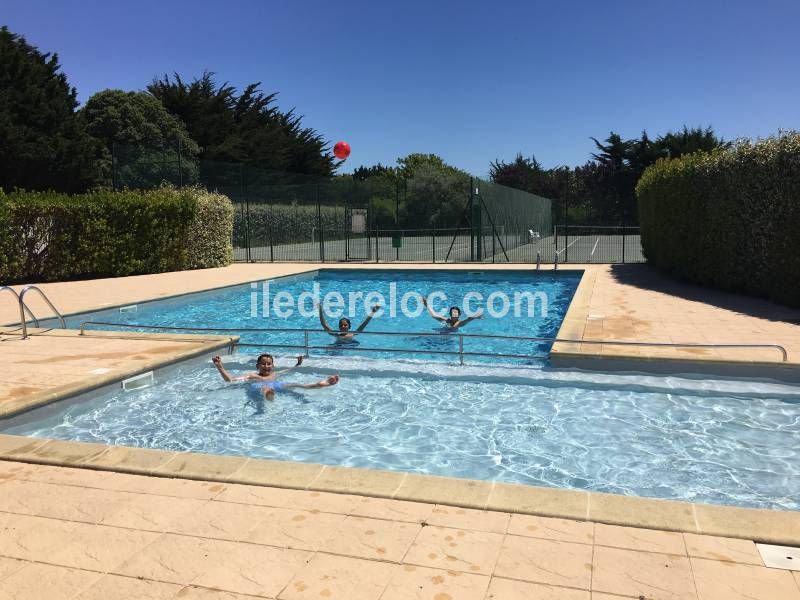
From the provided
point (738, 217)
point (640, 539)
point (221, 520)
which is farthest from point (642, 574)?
point (738, 217)

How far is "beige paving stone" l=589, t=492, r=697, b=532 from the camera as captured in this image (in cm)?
324

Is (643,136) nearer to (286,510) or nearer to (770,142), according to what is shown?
(770,142)

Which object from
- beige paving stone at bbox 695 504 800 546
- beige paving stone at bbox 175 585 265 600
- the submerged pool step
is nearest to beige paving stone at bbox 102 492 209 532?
beige paving stone at bbox 175 585 265 600

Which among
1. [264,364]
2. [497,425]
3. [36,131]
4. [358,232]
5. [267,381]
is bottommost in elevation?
[497,425]

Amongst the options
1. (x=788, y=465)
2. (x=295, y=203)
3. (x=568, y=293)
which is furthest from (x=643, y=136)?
(x=788, y=465)

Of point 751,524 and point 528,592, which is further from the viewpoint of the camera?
point 751,524

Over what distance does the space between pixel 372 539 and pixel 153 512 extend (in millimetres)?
1277

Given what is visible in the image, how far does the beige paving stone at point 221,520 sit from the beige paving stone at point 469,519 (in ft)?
2.97

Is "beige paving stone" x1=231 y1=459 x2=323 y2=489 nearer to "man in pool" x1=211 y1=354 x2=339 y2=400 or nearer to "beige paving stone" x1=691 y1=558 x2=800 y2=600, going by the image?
"beige paving stone" x1=691 y1=558 x2=800 y2=600

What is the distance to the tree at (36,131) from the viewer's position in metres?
29.4

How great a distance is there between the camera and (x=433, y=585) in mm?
2760

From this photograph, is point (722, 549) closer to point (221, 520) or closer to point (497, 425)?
point (221, 520)

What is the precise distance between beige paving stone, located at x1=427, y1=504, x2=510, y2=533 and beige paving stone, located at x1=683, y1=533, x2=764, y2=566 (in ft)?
2.90

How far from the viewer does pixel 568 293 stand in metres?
15.5
